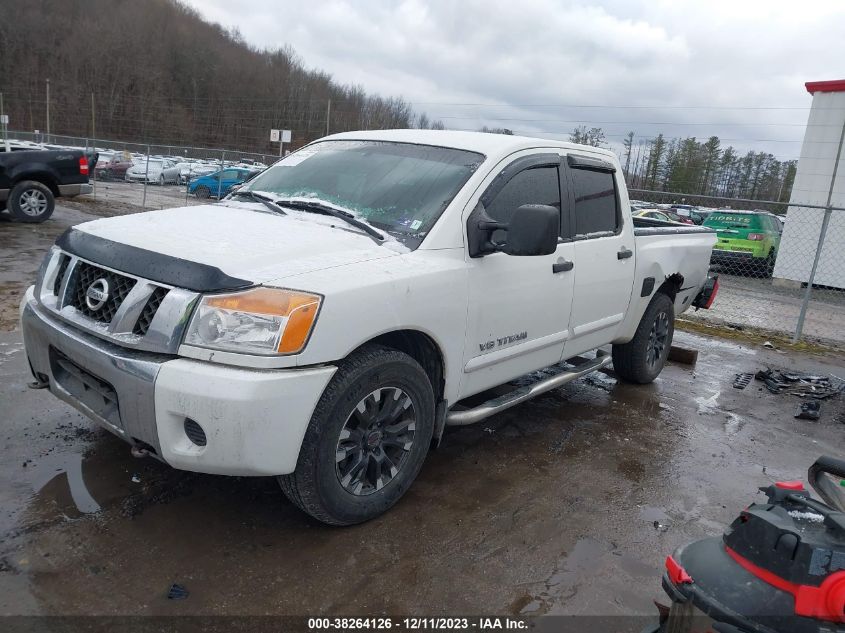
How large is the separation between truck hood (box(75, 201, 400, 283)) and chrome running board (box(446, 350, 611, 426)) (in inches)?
39.6

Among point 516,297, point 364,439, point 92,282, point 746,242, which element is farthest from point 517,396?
point 746,242

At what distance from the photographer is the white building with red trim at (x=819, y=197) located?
583 inches

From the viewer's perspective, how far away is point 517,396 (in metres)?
3.85

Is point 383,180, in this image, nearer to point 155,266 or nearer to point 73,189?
point 155,266

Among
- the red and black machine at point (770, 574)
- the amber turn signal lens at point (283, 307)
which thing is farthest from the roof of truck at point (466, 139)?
the red and black machine at point (770, 574)

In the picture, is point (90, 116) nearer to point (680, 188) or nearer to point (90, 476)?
point (680, 188)

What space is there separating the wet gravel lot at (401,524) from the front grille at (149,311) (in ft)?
3.09

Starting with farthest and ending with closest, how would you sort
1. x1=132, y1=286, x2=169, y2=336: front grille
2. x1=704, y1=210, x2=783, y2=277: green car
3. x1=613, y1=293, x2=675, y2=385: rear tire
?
x1=704, y1=210, x2=783, y2=277: green car, x1=613, y1=293, x2=675, y2=385: rear tire, x1=132, y1=286, x2=169, y2=336: front grille

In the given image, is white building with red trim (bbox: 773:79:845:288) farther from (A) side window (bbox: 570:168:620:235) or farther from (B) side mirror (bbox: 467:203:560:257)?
(B) side mirror (bbox: 467:203:560:257)

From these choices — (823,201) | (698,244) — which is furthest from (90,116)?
(698,244)

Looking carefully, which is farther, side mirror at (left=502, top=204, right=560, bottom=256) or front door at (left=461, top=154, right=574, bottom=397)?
front door at (left=461, top=154, right=574, bottom=397)

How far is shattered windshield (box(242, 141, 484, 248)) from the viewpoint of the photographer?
3342 mm

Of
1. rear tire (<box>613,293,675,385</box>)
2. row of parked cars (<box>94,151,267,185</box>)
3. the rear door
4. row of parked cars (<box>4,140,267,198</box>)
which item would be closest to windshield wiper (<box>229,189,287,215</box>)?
the rear door

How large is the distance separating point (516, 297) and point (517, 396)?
2.18ft
